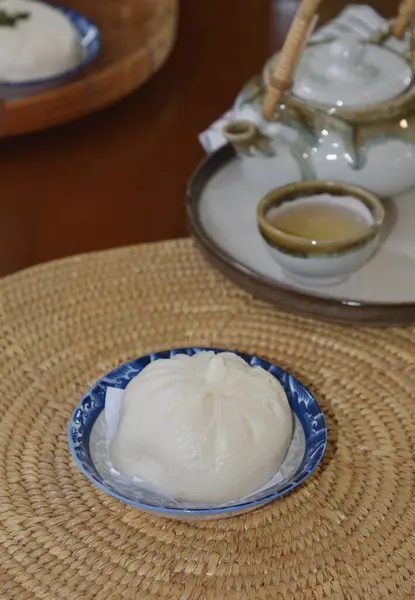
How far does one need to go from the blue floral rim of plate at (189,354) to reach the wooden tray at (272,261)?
108 mm

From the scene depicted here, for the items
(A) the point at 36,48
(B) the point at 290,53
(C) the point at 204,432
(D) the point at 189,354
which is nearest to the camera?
(C) the point at 204,432

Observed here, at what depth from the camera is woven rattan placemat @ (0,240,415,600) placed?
0.54 meters

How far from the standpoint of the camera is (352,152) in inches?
32.7

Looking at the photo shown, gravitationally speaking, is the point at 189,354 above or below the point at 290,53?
below

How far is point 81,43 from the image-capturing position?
1.14 m

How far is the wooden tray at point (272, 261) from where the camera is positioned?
75cm

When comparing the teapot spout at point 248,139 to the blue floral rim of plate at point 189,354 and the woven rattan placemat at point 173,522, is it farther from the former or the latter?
the blue floral rim of plate at point 189,354

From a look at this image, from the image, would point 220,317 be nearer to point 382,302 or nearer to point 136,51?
point 382,302

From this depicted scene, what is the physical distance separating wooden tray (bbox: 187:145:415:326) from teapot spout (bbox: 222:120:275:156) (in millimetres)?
41

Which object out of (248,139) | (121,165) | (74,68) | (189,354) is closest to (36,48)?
(74,68)

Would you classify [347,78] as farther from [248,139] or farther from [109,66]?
[109,66]

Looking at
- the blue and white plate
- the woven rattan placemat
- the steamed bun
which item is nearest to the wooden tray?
the woven rattan placemat

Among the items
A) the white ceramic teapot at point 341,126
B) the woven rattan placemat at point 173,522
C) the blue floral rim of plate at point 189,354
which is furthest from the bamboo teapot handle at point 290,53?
the blue floral rim of plate at point 189,354

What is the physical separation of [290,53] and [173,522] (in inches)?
18.4
